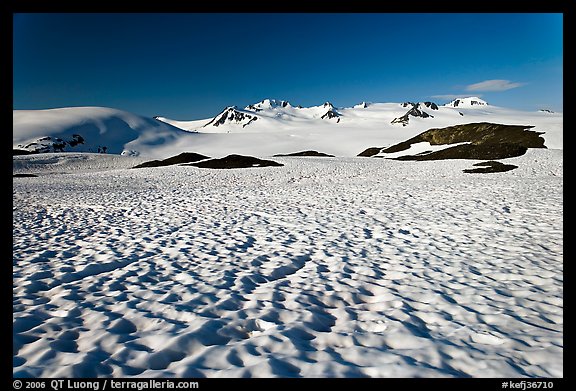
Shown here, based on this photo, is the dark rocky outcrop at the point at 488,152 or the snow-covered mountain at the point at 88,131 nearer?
the dark rocky outcrop at the point at 488,152

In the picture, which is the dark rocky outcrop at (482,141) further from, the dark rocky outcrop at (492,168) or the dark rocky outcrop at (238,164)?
the dark rocky outcrop at (238,164)

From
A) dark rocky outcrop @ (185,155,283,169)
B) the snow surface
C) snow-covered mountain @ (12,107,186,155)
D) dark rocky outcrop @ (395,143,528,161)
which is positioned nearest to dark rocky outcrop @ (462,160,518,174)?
dark rocky outcrop @ (395,143,528,161)

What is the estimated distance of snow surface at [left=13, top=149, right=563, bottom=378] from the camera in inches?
158

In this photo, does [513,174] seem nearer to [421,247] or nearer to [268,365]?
[421,247]

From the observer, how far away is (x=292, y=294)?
610 cm

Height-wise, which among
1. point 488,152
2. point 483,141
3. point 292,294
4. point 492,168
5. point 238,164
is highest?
point 483,141

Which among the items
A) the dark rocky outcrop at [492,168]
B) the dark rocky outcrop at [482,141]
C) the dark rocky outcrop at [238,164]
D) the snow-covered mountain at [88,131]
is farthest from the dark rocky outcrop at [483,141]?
the snow-covered mountain at [88,131]

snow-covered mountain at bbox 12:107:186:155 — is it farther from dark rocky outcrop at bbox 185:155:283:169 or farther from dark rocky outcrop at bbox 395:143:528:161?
dark rocky outcrop at bbox 395:143:528:161

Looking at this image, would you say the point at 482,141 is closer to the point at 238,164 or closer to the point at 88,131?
the point at 238,164

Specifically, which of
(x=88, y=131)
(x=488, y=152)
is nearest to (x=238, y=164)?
(x=488, y=152)

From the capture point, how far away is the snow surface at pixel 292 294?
4.00m

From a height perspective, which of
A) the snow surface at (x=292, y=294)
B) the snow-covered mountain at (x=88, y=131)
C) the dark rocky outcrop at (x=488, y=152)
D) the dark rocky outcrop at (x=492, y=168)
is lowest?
the snow surface at (x=292, y=294)

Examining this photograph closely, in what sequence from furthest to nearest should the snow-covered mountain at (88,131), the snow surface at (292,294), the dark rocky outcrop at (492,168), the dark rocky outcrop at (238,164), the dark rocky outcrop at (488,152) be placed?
1. the snow-covered mountain at (88,131)
2. the dark rocky outcrop at (238,164)
3. the dark rocky outcrop at (488,152)
4. the dark rocky outcrop at (492,168)
5. the snow surface at (292,294)

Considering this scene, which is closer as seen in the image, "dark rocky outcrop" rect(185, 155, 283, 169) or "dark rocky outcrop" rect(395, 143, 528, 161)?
"dark rocky outcrop" rect(395, 143, 528, 161)
